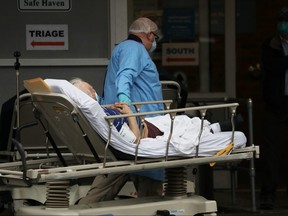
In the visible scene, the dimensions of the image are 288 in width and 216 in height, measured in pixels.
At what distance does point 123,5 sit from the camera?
30.8 ft

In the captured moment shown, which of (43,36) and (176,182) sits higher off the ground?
(43,36)

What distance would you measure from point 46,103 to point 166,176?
3.66 feet

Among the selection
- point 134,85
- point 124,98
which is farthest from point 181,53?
point 124,98

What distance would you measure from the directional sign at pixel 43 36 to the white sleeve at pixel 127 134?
313 cm

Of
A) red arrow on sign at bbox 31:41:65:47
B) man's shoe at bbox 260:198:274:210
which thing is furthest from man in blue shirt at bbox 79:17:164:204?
man's shoe at bbox 260:198:274:210

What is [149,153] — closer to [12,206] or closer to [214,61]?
[12,206]

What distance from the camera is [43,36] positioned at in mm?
9352

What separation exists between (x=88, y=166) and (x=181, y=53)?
521cm

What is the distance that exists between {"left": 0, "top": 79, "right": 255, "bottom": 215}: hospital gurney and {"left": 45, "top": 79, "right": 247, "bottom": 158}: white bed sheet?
2.0 inches

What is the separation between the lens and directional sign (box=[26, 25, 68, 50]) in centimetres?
934

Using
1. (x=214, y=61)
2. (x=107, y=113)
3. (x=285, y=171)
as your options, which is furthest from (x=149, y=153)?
(x=285, y=171)

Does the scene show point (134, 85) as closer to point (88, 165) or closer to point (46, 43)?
point (88, 165)

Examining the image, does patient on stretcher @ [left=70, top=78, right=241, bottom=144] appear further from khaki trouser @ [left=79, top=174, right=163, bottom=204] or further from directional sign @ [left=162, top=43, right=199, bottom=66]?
directional sign @ [left=162, top=43, right=199, bottom=66]

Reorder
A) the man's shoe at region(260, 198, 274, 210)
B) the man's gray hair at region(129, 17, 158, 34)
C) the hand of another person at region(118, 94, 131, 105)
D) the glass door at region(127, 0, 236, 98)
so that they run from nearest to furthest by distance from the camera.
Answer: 1. the hand of another person at region(118, 94, 131, 105)
2. the man's gray hair at region(129, 17, 158, 34)
3. the man's shoe at region(260, 198, 274, 210)
4. the glass door at region(127, 0, 236, 98)
